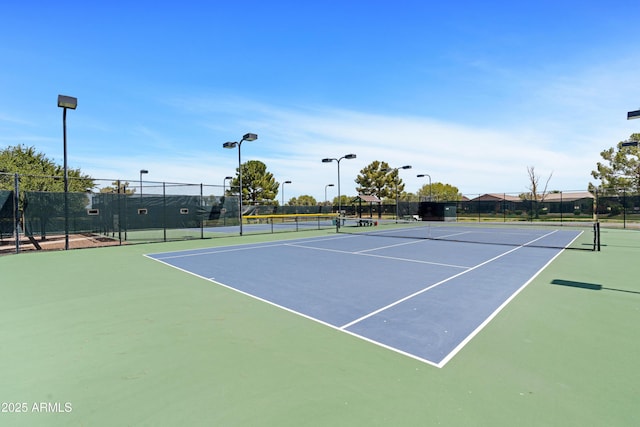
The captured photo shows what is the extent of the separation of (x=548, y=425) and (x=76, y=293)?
8.09 m

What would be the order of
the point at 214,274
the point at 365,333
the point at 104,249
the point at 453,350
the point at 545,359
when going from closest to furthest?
the point at 545,359, the point at 453,350, the point at 365,333, the point at 214,274, the point at 104,249

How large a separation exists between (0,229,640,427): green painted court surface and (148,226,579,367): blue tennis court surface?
13.2 inches

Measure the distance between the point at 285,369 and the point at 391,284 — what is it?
166 inches

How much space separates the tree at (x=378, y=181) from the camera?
67312 mm

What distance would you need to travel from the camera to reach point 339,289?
6.79m

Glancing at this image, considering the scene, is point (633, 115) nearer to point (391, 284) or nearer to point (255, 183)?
point (391, 284)

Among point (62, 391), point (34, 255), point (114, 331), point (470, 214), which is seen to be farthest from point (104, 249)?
point (470, 214)

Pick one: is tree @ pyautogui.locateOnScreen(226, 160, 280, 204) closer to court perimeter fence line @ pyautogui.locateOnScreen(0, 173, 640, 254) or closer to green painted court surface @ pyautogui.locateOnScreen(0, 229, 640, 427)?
court perimeter fence line @ pyautogui.locateOnScreen(0, 173, 640, 254)

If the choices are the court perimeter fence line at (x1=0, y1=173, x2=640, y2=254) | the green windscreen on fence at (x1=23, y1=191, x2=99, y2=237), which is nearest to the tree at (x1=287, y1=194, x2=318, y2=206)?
the court perimeter fence line at (x1=0, y1=173, x2=640, y2=254)

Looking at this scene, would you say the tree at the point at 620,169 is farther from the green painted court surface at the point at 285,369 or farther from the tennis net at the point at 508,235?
the green painted court surface at the point at 285,369

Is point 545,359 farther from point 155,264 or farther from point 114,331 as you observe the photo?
point 155,264

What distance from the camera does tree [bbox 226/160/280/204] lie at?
5372 cm

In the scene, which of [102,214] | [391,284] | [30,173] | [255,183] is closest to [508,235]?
[391,284]

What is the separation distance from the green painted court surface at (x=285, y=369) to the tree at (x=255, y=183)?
159 ft
